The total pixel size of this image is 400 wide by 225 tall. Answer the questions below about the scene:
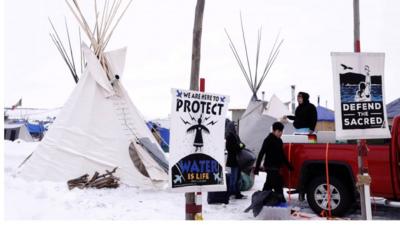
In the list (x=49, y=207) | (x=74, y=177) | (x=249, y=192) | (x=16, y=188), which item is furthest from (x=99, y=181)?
(x=249, y=192)

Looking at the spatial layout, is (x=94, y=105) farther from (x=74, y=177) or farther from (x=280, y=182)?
(x=280, y=182)

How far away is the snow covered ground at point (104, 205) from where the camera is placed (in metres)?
6.28

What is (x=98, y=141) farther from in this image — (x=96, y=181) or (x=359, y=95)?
(x=359, y=95)

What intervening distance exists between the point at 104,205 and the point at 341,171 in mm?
4179

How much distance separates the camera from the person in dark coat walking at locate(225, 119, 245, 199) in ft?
28.2

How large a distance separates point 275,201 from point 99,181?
4.10 metres

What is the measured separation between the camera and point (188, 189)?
4676mm

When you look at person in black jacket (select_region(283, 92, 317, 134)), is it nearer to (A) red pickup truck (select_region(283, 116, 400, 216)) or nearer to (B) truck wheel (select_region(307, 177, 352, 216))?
(A) red pickup truck (select_region(283, 116, 400, 216))

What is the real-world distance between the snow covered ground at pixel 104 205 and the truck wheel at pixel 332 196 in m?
0.33

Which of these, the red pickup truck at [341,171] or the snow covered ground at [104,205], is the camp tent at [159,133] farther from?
the red pickup truck at [341,171]

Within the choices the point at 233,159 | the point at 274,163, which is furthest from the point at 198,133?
the point at 233,159

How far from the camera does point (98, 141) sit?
31.9 feet

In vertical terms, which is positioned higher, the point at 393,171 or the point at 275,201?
the point at 393,171

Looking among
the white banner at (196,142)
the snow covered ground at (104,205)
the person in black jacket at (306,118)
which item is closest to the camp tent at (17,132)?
the snow covered ground at (104,205)
